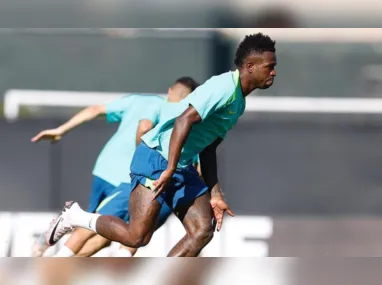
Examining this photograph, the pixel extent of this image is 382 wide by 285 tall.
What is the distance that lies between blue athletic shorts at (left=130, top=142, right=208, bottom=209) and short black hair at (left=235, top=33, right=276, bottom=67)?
2.40 ft

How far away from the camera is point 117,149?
8695mm

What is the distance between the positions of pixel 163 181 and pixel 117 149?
2362 mm

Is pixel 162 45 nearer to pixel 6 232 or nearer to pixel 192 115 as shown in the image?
pixel 6 232

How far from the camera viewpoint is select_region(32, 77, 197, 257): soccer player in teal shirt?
8.32 metres

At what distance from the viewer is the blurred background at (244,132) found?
10773 mm

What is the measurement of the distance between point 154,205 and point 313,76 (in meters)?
8.04

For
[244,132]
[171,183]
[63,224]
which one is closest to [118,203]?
[63,224]

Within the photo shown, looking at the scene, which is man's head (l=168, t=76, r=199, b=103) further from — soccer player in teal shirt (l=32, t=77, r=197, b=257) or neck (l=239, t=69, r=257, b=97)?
neck (l=239, t=69, r=257, b=97)

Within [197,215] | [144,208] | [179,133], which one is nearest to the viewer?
[179,133]

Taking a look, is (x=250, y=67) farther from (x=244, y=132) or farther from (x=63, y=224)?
(x=244, y=132)

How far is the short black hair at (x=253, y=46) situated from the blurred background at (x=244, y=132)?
151 inches

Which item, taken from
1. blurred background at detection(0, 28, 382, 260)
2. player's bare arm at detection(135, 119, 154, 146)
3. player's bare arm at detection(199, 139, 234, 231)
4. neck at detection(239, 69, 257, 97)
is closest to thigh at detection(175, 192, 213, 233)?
player's bare arm at detection(199, 139, 234, 231)

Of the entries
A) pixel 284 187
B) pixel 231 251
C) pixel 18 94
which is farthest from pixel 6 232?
pixel 18 94

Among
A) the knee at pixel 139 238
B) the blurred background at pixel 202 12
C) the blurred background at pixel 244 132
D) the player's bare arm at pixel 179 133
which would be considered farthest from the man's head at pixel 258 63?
the blurred background at pixel 244 132
